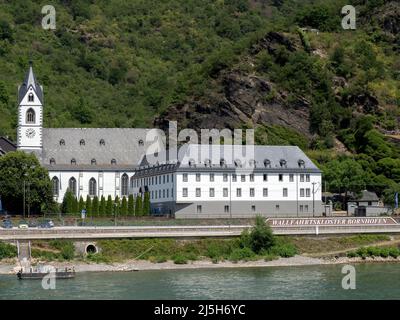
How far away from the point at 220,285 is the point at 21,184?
43.4 metres

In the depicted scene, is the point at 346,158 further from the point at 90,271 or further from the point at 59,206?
the point at 90,271

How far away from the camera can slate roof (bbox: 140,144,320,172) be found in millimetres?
107188

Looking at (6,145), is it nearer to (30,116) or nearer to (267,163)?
(30,116)

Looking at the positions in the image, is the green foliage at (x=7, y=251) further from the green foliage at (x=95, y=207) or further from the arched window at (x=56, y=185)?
the arched window at (x=56, y=185)

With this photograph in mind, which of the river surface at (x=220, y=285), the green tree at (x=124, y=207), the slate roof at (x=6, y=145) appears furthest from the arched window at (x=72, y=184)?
the river surface at (x=220, y=285)

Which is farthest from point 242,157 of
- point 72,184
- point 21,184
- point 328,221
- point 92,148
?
point 92,148

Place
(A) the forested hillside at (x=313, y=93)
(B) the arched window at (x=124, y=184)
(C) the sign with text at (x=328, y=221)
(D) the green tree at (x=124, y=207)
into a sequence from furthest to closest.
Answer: (A) the forested hillside at (x=313, y=93), (B) the arched window at (x=124, y=184), (D) the green tree at (x=124, y=207), (C) the sign with text at (x=328, y=221)

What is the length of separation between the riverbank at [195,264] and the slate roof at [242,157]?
23317mm

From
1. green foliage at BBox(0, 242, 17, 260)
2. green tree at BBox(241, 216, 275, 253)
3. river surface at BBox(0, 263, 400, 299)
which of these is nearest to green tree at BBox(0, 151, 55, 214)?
green foliage at BBox(0, 242, 17, 260)

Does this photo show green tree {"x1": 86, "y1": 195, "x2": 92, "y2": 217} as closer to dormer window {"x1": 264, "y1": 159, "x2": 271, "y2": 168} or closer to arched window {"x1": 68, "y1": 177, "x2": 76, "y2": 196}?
arched window {"x1": 68, "y1": 177, "x2": 76, "y2": 196}

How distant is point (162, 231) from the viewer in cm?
8700

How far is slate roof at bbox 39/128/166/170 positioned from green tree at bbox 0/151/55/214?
50.5 ft

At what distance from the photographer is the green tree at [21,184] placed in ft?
349

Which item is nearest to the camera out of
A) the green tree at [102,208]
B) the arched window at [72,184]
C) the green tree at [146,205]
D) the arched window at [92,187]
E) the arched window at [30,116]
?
the green tree at [146,205]
